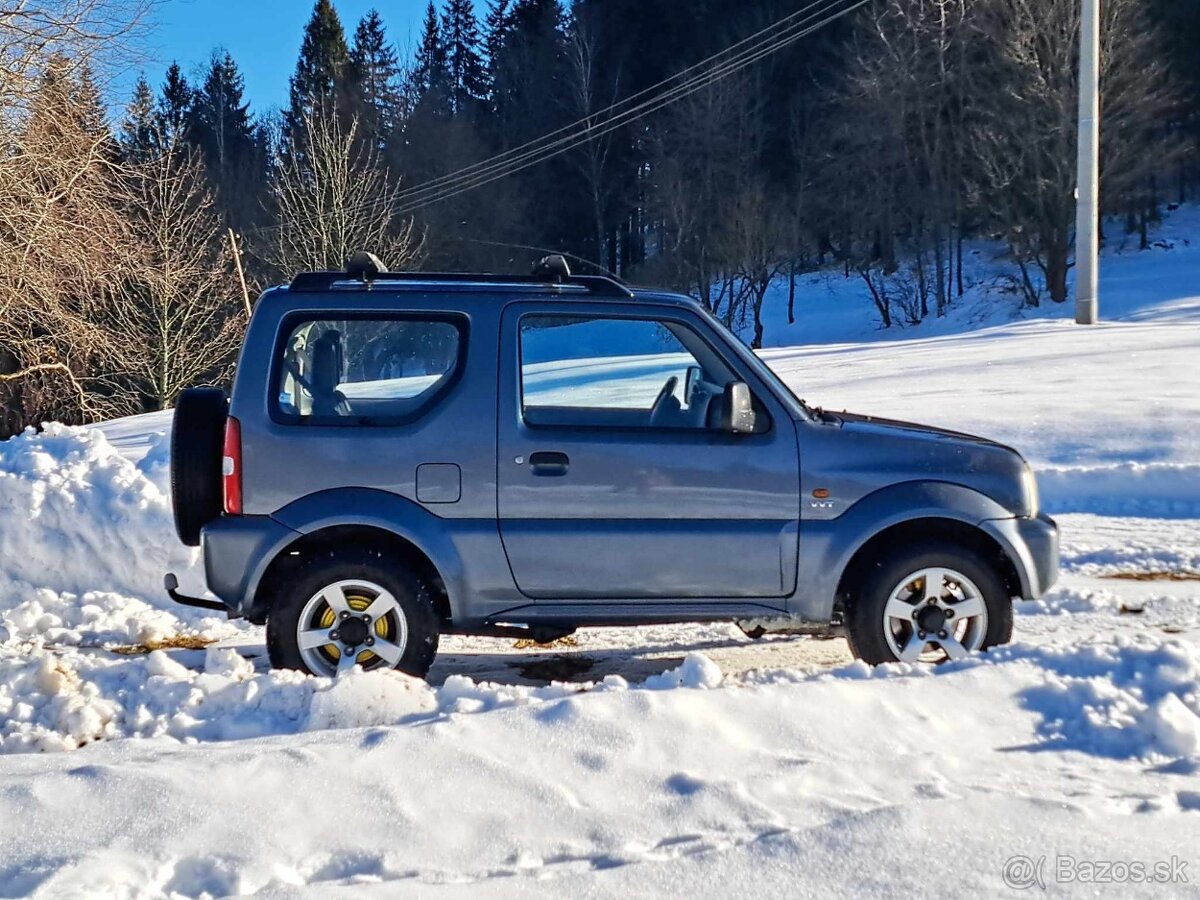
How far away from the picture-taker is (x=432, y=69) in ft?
237

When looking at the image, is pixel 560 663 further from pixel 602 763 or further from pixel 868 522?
pixel 602 763

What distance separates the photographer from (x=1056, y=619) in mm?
6559

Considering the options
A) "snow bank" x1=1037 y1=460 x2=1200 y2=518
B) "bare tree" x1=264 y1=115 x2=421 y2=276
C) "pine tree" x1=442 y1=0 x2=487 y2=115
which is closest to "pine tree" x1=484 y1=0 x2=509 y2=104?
"pine tree" x1=442 y1=0 x2=487 y2=115

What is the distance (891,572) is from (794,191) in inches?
1930

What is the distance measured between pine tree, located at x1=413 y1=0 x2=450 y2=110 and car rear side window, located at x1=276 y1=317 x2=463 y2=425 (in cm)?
5477

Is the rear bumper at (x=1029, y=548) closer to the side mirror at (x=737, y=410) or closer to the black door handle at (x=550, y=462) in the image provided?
the side mirror at (x=737, y=410)

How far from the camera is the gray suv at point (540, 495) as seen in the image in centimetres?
532

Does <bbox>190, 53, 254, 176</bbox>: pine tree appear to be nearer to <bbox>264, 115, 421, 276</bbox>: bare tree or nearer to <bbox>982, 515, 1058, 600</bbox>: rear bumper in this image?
<bbox>264, 115, 421, 276</bbox>: bare tree

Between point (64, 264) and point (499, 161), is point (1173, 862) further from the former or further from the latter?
point (499, 161)

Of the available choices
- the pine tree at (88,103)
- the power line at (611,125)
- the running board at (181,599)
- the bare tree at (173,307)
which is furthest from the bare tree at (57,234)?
the power line at (611,125)

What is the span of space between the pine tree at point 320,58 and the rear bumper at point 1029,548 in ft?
211

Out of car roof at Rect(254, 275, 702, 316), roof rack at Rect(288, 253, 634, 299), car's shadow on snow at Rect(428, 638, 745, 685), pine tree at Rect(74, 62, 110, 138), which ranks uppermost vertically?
pine tree at Rect(74, 62, 110, 138)

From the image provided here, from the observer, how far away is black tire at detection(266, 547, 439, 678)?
5297 millimetres

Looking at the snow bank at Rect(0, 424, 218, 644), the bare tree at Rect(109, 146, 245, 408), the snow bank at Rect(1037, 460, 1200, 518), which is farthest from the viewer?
the bare tree at Rect(109, 146, 245, 408)
